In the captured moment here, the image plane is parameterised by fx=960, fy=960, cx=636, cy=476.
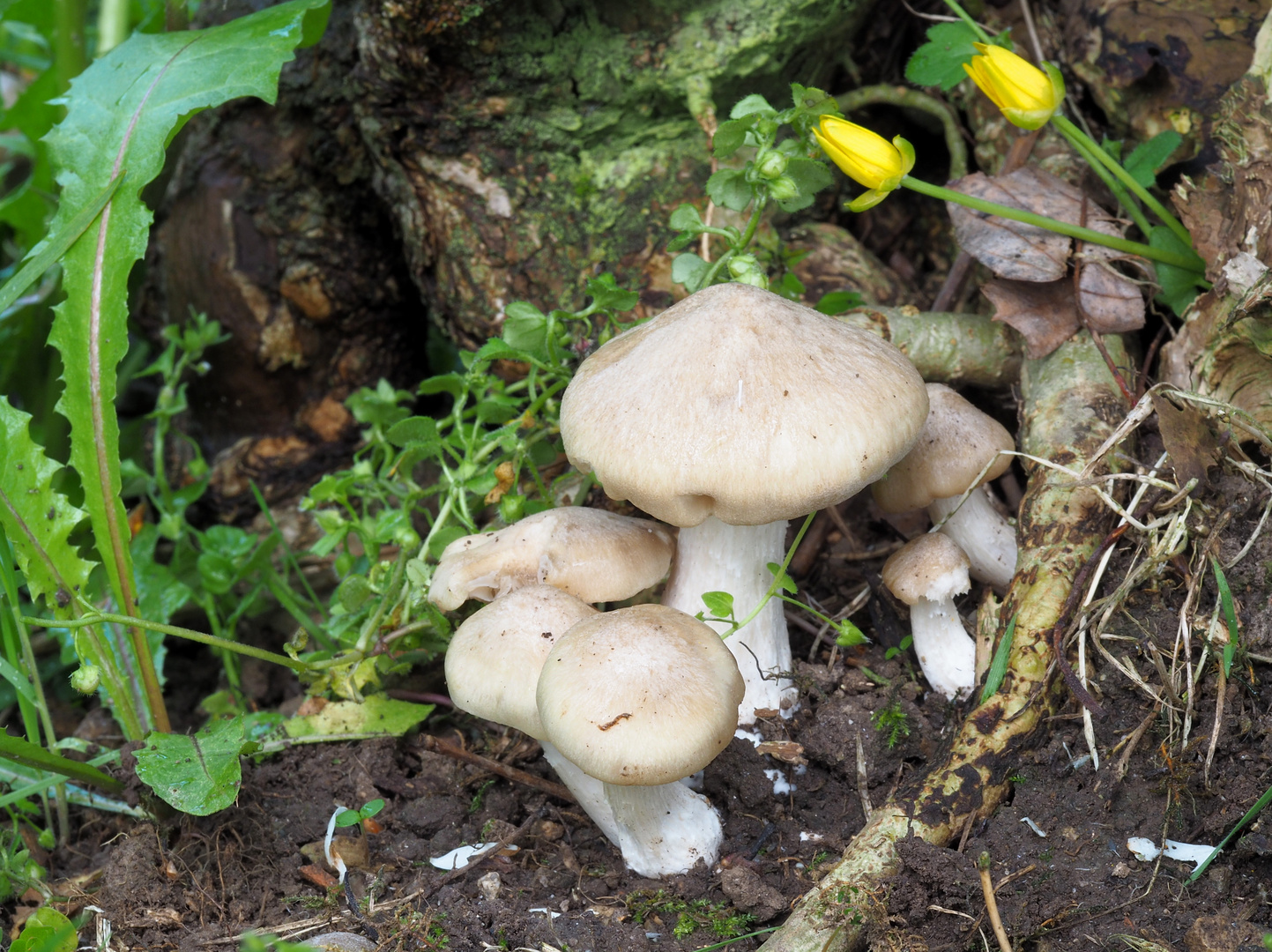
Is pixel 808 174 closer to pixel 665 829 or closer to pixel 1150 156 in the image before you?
pixel 1150 156

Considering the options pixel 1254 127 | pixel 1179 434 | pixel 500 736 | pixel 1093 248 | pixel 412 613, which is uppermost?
pixel 1254 127

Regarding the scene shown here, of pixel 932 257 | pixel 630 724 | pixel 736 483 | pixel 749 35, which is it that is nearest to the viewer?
pixel 630 724

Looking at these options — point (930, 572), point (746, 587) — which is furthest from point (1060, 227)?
point (746, 587)

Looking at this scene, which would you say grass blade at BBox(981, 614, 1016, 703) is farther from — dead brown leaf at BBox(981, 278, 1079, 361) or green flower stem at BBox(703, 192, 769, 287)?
green flower stem at BBox(703, 192, 769, 287)

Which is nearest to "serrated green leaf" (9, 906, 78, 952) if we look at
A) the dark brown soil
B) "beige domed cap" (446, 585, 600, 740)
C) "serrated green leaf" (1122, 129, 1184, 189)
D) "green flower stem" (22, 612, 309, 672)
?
the dark brown soil

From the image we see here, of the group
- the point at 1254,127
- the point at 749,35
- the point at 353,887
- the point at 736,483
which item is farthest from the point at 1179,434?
the point at 353,887

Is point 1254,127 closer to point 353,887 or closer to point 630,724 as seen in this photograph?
point 630,724

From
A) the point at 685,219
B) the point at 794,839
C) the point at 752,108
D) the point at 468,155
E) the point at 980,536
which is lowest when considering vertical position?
the point at 794,839
